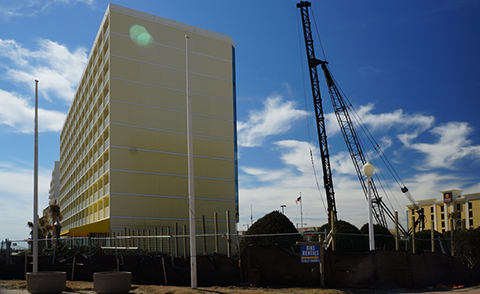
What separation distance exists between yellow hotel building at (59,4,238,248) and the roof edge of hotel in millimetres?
137

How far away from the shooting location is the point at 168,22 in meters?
54.9

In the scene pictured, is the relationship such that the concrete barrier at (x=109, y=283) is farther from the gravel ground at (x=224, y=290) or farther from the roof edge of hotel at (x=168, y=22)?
the roof edge of hotel at (x=168, y=22)

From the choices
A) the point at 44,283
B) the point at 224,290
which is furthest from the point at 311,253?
the point at 44,283

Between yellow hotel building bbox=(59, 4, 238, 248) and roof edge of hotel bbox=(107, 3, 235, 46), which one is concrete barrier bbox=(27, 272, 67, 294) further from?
roof edge of hotel bbox=(107, 3, 235, 46)

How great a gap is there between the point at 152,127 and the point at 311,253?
124 ft

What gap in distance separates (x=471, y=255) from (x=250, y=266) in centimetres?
1117

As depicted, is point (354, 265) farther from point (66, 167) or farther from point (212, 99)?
point (66, 167)

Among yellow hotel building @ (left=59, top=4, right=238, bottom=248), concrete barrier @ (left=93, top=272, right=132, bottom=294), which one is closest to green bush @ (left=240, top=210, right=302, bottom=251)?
concrete barrier @ (left=93, top=272, right=132, bottom=294)

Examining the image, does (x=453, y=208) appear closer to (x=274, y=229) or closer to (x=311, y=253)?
(x=274, y=229)

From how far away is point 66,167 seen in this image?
8656 centimetres

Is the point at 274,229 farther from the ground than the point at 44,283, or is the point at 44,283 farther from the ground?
the point at 274,229

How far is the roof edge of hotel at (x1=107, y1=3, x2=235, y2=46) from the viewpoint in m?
50.7

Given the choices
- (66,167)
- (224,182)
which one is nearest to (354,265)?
(224,182)

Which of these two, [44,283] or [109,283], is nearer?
[109,283]
